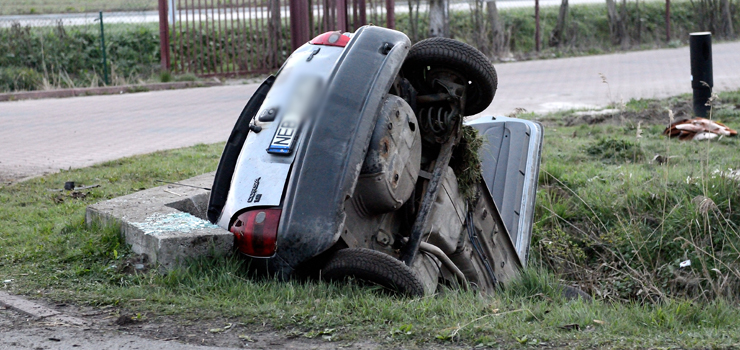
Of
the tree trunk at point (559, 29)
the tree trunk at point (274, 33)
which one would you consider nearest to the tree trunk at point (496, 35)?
the tree trunk at point (559, 29)

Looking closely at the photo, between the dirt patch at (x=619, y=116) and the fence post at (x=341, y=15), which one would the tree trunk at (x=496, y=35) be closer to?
the fence post at (x=341, y=15)

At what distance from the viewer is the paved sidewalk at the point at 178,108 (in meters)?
8.55

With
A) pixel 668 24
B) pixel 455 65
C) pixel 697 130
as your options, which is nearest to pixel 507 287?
pixel 455 65

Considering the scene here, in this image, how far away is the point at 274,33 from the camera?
1650 cm

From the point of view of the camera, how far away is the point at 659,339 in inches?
125

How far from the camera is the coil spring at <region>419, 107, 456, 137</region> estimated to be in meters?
4.78

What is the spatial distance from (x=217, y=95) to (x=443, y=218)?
9983 mm

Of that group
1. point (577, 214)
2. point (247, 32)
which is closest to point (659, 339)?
point (577, 214)

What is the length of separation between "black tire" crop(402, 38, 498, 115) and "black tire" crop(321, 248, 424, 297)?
150cm

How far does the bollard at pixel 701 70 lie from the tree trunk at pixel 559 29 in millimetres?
12534

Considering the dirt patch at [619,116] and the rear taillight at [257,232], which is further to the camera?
the dirt patch at [619,116]

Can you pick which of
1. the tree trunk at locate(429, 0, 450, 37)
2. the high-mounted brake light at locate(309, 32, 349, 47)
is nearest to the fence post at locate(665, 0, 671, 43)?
the tree trunk at locate(429, 0, 450, 37)

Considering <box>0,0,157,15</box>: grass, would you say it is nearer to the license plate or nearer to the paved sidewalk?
the paved sidewalk

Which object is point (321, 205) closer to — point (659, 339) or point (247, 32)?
point (659, 339)
